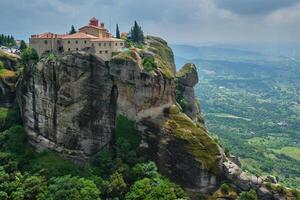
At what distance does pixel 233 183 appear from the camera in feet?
214

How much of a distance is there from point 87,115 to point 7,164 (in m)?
14.9

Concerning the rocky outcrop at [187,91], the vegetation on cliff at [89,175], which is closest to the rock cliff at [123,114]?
the vegetation on cliff at [89,175]

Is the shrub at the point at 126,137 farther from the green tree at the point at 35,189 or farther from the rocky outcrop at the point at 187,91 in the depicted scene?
the rocky outcrop at the point at 187,91

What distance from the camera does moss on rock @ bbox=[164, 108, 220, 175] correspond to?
65.4 m

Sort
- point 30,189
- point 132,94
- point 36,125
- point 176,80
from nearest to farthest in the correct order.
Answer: point 30,189, point 132,94, point 36,125, point 176,80

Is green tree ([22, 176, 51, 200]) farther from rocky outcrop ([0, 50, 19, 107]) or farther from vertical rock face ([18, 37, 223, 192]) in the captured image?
rocky outcrop ([0, 50, 19, 107])

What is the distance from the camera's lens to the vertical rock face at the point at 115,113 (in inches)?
2601

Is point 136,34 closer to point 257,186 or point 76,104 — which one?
point 76,104

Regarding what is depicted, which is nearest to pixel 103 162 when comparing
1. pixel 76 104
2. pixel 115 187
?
pixel 115 187

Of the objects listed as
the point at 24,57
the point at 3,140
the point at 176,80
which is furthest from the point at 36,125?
the point at 176,80

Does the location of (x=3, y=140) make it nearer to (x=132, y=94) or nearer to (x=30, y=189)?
(x=30, y=189)

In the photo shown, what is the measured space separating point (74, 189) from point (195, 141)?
1952 centimetres

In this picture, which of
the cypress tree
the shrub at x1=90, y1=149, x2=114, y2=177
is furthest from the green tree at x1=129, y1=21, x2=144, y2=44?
the shrub at x1=90, y1=149, x2=114, y2=177

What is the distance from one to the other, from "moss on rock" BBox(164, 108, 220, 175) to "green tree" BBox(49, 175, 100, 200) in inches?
580
